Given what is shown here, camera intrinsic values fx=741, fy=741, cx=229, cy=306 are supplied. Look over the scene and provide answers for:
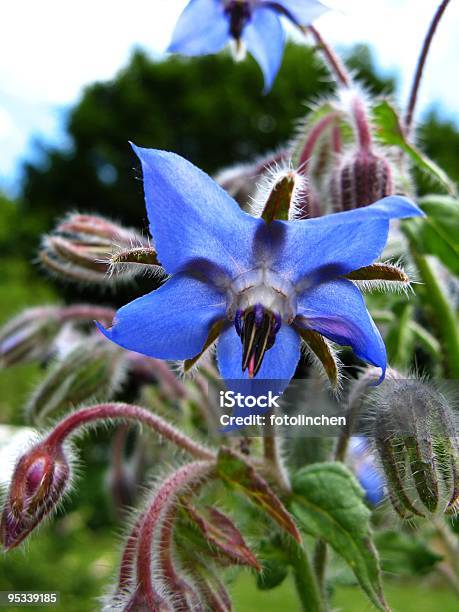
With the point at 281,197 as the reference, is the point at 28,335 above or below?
above

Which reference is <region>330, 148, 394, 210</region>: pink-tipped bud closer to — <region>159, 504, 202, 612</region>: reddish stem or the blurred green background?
<region>159, 504, 202, 612</region>: reddish stem

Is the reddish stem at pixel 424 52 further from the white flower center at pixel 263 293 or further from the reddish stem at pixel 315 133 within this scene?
the white flower center at pixel 263 293

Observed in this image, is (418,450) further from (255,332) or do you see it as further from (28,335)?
(28,335)

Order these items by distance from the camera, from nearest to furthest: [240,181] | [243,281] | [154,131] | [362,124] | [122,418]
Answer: [243,281] → [122,418] → [362,124] → [240,181] → [154,131]

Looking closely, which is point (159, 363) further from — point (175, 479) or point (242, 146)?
point (242, 146)

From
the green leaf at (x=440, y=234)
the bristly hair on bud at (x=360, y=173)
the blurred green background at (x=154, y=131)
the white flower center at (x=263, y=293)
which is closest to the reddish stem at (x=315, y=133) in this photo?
the bristly hair on bud at (x=360, y=173)

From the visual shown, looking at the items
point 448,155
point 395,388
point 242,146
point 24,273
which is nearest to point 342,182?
point 395,388

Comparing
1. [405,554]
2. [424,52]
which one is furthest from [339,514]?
[424,52]
